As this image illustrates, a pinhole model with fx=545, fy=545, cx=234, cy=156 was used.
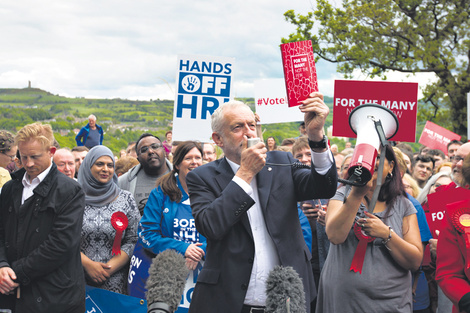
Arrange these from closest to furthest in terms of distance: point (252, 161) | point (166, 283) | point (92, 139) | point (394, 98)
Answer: point (166, 283)
point (252, 161)
point (394, 98)
point (92, 139)

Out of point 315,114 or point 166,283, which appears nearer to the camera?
point 166,283

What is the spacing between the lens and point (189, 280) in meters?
4.60

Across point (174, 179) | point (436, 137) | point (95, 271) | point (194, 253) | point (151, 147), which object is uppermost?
point (436, 137)

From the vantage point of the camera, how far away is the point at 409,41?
22.8 m

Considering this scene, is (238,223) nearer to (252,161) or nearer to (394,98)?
(252,161)

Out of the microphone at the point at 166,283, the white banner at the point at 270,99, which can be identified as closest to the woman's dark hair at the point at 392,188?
the microphone at the point at 166,283

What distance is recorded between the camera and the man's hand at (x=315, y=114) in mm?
2701

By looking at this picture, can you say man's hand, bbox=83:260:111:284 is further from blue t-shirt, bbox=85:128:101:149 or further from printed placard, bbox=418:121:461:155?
blue t-shirt, bbox=85:128:101:149

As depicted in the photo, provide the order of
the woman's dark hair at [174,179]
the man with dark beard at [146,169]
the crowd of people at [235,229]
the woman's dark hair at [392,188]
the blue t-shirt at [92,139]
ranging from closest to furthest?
the crowd of people at [235,229] → the woman's dark hair at [392,188] → the woman's dark hair at [174,179] → the man with dark beard at [146,169] → the blue t-shirt at [92,139]

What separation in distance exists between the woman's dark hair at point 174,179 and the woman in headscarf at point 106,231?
0.51m

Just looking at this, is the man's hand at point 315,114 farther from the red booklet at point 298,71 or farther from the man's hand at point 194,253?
the man's hand at point 194,253

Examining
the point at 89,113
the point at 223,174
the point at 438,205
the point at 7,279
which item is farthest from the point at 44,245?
the point at 89,113

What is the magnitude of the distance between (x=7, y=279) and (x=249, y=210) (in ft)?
6.70

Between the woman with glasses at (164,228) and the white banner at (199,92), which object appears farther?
the white banner at (199,92)
